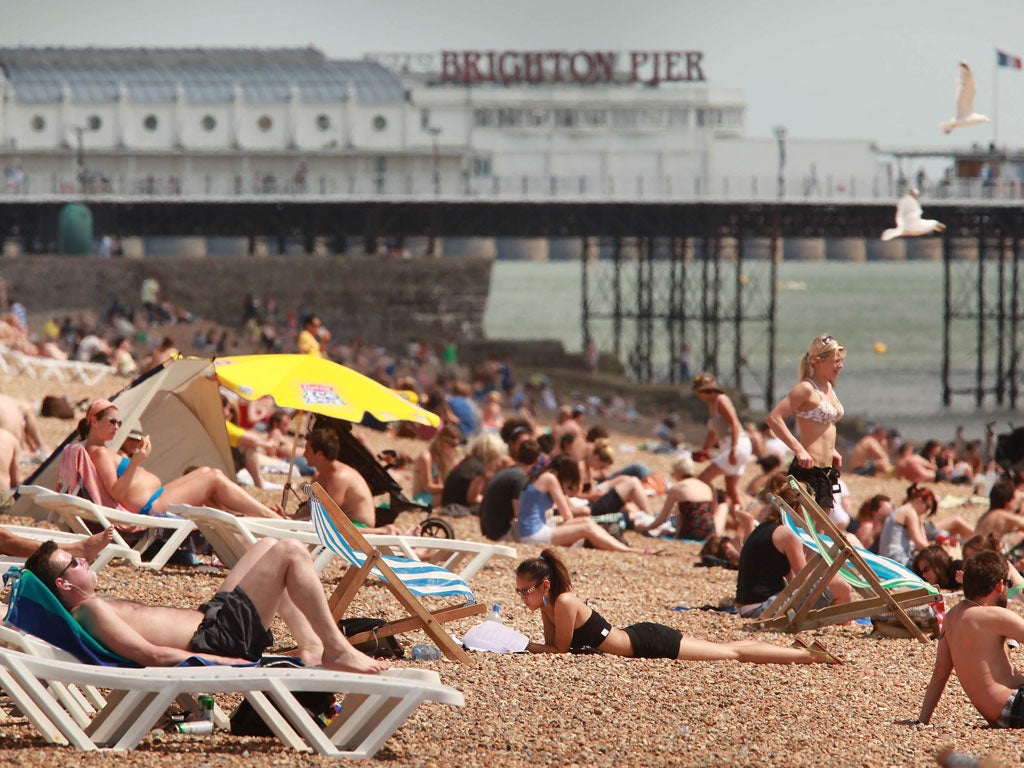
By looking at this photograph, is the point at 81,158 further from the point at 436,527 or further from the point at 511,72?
the point at 436,527

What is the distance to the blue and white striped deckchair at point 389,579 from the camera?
5.60 m

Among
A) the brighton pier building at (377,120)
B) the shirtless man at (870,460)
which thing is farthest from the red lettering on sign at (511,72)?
the shirtless man at (870,460)

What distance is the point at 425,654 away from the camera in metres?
6.05

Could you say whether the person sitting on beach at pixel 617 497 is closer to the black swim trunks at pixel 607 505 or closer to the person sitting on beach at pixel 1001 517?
the black swim trunks at pixel 607 505

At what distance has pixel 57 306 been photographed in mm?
33531

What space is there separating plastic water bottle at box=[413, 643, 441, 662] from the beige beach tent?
4114mm

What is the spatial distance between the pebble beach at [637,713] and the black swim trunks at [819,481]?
590 mm

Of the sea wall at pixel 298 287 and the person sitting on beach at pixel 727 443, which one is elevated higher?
the person sitting on beach at pixel 727 443

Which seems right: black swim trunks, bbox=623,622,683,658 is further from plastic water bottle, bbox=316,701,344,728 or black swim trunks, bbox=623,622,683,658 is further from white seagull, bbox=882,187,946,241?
white seagull, bbox=882,187,946,241

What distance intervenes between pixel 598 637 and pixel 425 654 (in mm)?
694

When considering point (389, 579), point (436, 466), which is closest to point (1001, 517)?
point (436, 466)

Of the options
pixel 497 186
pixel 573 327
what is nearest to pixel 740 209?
pixel 497 186

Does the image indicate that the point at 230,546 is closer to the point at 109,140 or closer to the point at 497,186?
the point at 497,186

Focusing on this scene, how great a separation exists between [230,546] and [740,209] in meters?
33.8
